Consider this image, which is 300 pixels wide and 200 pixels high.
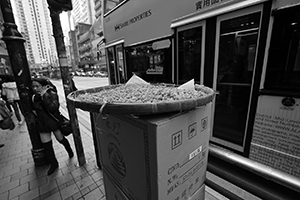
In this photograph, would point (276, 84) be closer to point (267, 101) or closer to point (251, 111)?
point (267, 101)

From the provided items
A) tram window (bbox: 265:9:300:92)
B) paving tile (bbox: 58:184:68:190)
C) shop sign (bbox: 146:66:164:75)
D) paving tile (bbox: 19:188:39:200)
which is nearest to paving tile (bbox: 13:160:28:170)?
paving tile (bbox: 19:188:39:200)

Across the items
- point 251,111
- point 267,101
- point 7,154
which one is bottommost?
point 7,154

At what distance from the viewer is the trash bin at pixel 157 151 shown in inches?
27.2

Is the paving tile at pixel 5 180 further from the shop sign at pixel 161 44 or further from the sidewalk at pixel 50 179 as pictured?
the shop sign at pixel 161 44

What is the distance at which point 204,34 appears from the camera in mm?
2357

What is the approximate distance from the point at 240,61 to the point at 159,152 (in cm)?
231

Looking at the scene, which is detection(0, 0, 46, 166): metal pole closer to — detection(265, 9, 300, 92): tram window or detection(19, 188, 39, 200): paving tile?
detection(19, 188, 39, 200): paving tile

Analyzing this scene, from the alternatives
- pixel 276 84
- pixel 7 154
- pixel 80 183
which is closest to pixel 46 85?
pixel 80 183

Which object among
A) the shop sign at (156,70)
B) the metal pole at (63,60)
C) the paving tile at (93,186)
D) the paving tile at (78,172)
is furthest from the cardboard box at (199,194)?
the shop sign at (156,70)

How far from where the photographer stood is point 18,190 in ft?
6.28

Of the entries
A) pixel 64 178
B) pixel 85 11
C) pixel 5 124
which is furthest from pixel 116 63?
pixel 85 11

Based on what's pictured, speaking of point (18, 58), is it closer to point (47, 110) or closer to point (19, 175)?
point (47, 110)

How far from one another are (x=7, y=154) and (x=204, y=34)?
454 cm

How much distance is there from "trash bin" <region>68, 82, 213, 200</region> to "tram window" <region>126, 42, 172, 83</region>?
233 centimetres
